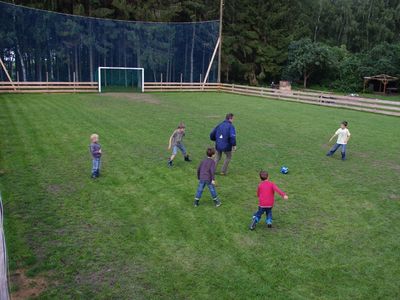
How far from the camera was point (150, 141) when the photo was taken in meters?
14.2

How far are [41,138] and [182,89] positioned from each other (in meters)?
24.3

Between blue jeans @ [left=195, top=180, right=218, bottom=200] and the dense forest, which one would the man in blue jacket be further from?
the dense forest

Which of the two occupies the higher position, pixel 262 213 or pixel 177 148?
pixel 177 148

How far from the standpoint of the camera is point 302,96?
30469 millimetres

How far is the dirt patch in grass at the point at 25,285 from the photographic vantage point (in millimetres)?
5102

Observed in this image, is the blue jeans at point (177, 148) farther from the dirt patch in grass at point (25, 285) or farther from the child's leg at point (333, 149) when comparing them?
the dirt patch in grass at point (25, 285)

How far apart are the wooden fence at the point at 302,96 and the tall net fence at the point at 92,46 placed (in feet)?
2.61

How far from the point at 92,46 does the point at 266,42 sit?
965 inches

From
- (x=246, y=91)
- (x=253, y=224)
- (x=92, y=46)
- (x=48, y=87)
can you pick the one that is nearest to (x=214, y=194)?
(x=253, y=224)

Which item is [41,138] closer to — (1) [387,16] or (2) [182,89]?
(2) [182,89]

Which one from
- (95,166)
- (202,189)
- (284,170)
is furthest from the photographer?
(284,170)

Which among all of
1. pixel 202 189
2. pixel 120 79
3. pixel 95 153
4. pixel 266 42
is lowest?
pixel 202 189

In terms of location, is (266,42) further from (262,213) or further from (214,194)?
(262,213)

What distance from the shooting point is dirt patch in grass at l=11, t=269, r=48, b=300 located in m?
5.10
